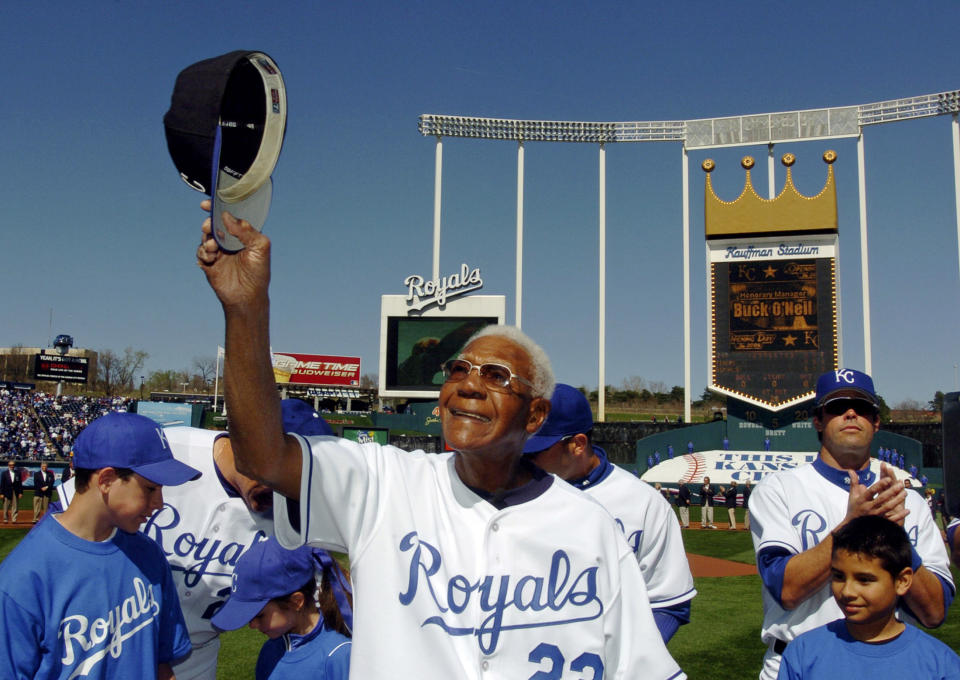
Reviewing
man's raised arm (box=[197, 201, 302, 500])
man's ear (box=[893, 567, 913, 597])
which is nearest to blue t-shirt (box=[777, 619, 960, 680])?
man's ear (box=[893, 567, 913, 597])

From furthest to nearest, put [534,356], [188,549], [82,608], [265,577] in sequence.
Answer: [188,549], [265,577], [82,608], [534,356]

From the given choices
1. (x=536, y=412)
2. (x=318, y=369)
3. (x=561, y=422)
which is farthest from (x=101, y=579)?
(x=318, y=369)

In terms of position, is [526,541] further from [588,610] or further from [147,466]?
[147,466]

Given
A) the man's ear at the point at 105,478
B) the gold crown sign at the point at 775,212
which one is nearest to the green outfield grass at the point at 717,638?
the man's ear at the point at 105,478

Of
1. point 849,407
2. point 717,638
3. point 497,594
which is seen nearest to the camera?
point 497,594

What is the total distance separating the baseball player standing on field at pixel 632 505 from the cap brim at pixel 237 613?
1239 mm

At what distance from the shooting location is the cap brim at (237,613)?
8.74 feet

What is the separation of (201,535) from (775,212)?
2680 centimetres

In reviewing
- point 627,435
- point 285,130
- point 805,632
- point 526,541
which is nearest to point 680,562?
point 805,632

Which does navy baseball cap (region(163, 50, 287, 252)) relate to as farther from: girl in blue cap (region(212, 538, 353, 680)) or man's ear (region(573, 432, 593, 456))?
man's ear (region(573, 432, 593, 456))

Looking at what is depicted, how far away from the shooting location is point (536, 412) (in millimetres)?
2219

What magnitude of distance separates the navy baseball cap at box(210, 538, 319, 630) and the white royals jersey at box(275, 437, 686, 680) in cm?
83

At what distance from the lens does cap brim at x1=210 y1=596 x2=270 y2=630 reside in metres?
2.66

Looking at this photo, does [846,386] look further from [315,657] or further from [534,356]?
[315,657]
